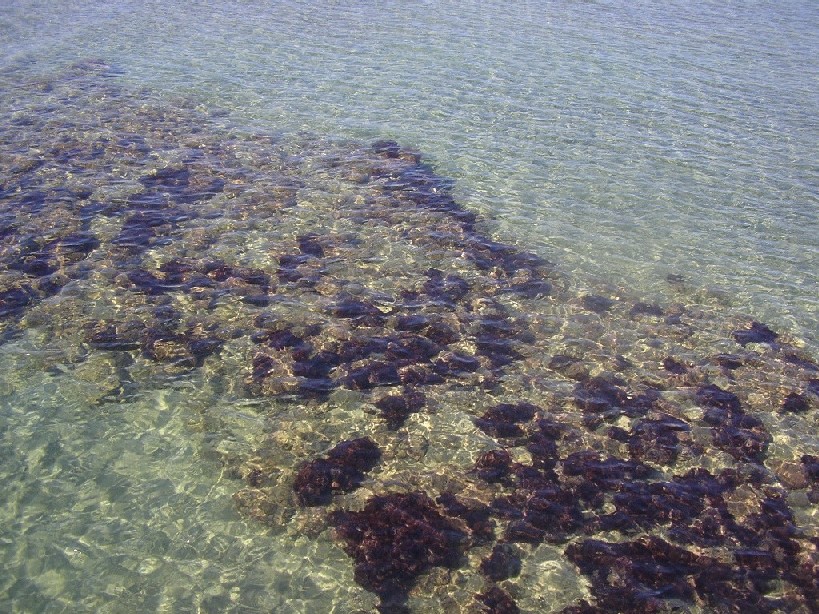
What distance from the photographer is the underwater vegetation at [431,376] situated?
1151cm

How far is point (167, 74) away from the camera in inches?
1314

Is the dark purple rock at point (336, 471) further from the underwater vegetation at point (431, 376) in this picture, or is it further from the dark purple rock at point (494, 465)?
the dark purple rock at point (494, 465)

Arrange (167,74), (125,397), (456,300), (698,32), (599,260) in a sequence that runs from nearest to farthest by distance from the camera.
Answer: (125,397) → (456,300) → (599,260) → (167,74) → (698,32)

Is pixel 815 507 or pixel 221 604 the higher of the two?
pixel 815 507

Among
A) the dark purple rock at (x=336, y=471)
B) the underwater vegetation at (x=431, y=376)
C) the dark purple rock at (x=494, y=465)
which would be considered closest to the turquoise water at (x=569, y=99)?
the underwater vegetation at (x=431, y=376)

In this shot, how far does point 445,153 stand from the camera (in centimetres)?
2644

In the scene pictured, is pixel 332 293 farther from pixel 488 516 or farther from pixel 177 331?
pixel 488 516

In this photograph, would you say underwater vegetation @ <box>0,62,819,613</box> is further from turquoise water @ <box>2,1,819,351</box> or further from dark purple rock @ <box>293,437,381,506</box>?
turquoise water @ <box>2,1,819,351</box>

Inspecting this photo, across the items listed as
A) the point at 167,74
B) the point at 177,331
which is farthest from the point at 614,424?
the point at 167,74

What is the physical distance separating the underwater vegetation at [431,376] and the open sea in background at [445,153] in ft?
3.25

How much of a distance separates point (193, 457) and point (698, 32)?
4112 cm

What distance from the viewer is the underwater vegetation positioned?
1151 cm

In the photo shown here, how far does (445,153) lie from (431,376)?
1348 centimetres

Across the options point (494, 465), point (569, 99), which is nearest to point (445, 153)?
point (569, 99)
